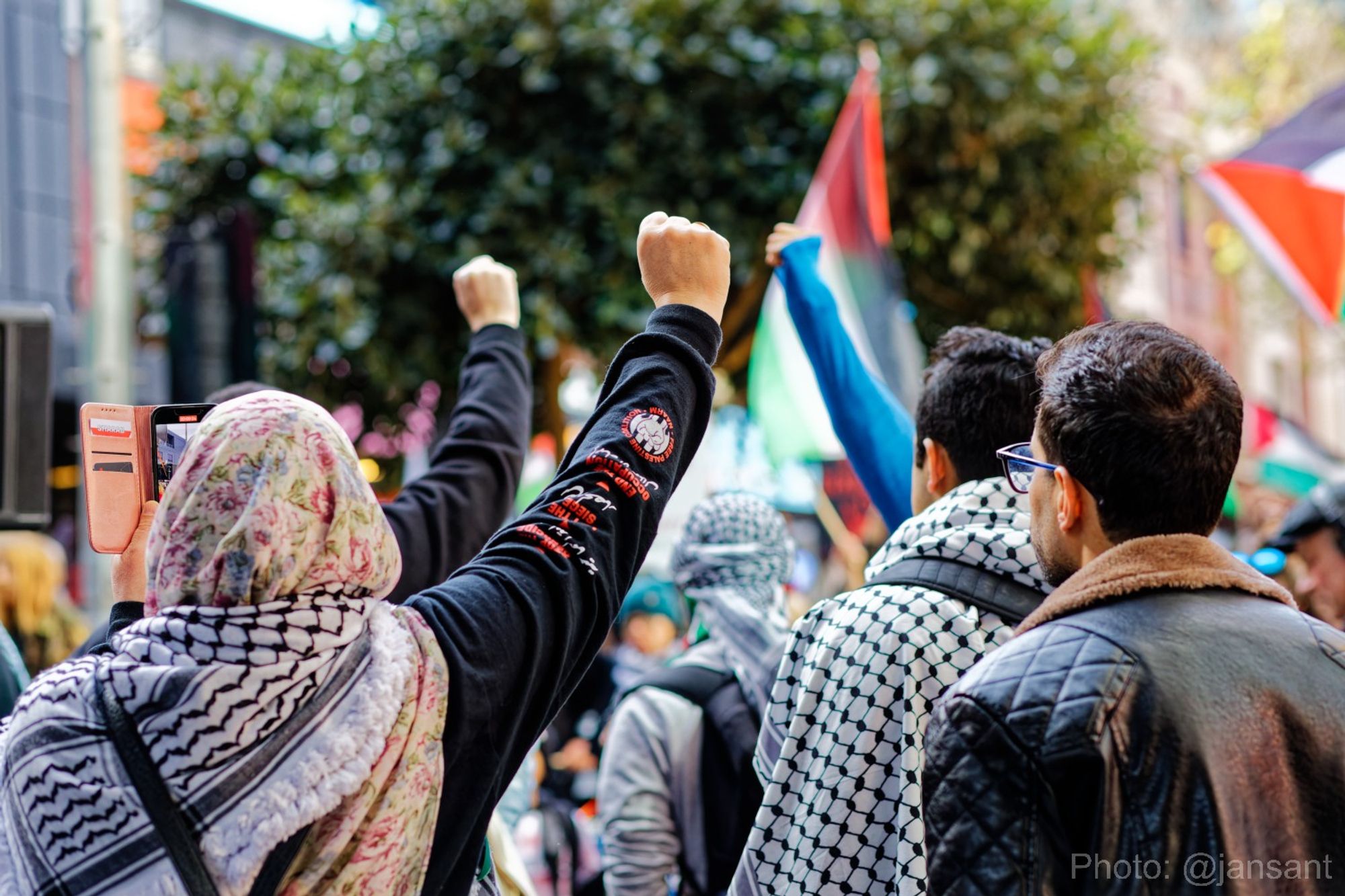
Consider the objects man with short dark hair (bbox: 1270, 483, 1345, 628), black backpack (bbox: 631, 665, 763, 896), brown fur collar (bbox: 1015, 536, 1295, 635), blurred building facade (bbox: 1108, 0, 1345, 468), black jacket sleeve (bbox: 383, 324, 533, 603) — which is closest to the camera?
brown fur collar (bbox: 1015, 536, 1295, 635)

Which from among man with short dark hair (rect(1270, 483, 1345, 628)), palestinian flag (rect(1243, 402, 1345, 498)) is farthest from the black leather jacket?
palestinian flag (rect(1243, 402, 1345, 498))

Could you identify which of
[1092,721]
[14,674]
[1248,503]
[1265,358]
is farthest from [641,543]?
[1265,358]

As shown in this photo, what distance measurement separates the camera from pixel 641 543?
5.92 feet

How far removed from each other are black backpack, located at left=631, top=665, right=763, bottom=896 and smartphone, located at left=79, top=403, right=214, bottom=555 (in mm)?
1527

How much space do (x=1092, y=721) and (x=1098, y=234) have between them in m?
7.62

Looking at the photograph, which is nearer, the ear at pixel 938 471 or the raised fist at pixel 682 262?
the raised fist at pixel 682 262

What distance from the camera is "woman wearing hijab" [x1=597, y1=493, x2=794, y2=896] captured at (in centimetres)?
293

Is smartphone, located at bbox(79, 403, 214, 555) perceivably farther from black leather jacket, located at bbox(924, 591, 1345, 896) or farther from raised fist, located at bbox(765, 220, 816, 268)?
raised fist, located at bbox(765, 220, 816, 268)

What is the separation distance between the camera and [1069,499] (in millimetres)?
1620

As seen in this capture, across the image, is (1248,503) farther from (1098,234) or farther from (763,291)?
(763,291)

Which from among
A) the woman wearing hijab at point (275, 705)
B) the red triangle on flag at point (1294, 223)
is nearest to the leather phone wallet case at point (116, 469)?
the woman wearing hijab at point (275, 705)

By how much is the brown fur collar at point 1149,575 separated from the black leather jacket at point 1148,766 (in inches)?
1.3

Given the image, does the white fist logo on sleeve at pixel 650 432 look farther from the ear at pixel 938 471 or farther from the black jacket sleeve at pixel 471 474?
the black jacket sleeve at pixel 471 474

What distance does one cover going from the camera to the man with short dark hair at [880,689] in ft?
6.39
